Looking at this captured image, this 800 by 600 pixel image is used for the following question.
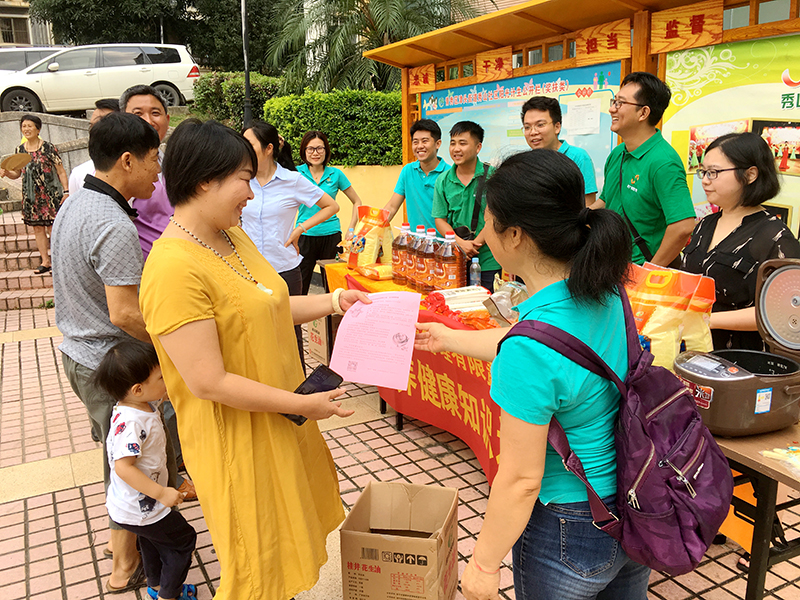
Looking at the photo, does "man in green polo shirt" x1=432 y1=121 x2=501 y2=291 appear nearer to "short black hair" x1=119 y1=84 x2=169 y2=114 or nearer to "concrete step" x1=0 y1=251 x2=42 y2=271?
"short black hair" x1=119 y1=84 x2=169 y2=114

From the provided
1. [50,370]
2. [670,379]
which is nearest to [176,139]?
[670,379]

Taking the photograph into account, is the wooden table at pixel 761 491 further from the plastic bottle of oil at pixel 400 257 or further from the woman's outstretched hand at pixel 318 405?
the plastic bottle of oil at pixel 400 257

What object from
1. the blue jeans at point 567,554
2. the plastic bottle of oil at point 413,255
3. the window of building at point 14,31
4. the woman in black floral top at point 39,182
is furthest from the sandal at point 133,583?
the window of building at point 14,31

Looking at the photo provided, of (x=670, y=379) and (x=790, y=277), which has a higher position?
(x=790, y=277)

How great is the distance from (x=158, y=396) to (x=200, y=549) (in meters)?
1.03

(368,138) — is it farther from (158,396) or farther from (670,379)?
(670,379)

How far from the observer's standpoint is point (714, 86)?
4.12 m

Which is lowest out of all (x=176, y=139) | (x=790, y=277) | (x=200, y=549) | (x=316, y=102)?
(x=200, y=549)

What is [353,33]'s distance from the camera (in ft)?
36.3

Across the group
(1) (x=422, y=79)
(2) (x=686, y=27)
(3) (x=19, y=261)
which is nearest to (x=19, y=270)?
(3) (x=19, y=261)

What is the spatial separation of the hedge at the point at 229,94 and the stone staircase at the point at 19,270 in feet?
18.6

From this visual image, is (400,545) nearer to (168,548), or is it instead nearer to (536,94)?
(168,548)

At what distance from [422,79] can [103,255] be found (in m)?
5.50

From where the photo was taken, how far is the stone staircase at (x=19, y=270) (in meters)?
7.84
